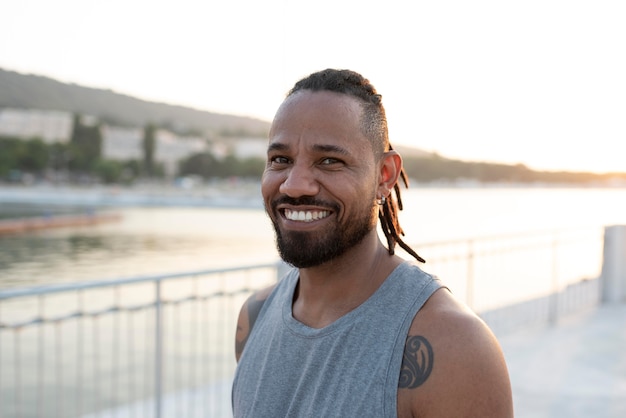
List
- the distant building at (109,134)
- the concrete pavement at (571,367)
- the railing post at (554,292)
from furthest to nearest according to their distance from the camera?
1. the distant building at (109,134)
2. the railing post at (554,292)
3. the concrete pavement at (571,367)

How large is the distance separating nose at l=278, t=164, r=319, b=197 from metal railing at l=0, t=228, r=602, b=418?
214 centimetres

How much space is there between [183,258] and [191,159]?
10321 cm

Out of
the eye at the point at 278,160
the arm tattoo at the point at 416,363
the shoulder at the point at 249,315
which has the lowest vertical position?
the shoulder at the point at 249,315

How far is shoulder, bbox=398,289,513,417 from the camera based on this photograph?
1.05 m

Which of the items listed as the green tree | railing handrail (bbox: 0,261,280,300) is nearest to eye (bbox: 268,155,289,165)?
railing handrail (bbox: 0,261,280,300)

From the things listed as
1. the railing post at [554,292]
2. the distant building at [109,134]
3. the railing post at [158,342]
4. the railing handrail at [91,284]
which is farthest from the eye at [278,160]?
the distant building at [109,134]

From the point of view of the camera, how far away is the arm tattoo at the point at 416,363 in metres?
1.09

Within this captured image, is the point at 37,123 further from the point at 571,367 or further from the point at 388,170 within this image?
the point at 388,170

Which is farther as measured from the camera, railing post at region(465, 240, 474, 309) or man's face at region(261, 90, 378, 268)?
railing post at region(465, 240, 474, 309)

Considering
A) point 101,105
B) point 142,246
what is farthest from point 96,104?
point 142,246

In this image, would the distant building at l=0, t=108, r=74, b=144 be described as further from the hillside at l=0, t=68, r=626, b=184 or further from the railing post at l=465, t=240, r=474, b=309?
the railing post at l=465, t=240, r=474, b=309

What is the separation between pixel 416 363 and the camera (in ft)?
3.63

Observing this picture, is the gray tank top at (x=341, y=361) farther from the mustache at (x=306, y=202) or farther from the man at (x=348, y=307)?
the mustache at (x=306, y=202)

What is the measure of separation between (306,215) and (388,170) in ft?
0.73
